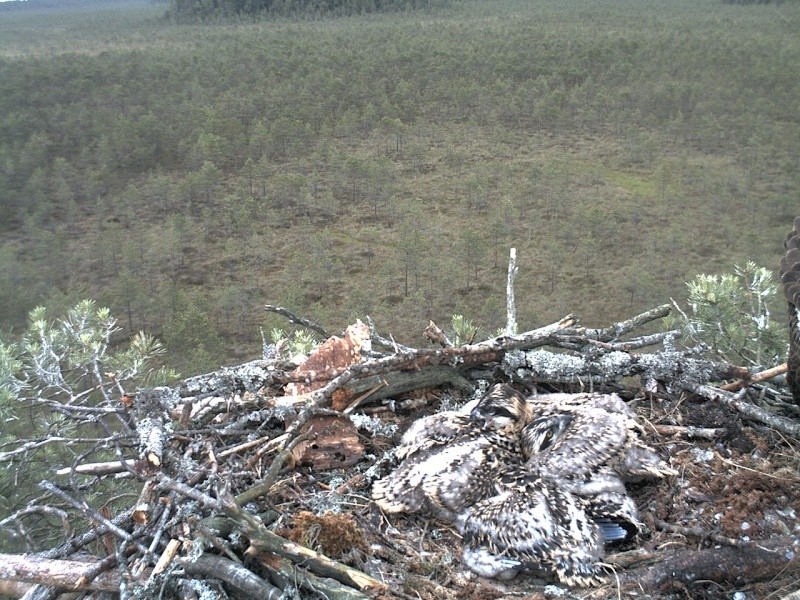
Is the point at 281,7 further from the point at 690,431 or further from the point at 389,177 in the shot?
the point at 690,431

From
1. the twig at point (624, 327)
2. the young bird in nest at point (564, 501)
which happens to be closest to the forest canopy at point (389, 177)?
the twig at point (624, 327)

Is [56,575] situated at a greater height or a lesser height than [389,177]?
greater

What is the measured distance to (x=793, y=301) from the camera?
3.33 metres

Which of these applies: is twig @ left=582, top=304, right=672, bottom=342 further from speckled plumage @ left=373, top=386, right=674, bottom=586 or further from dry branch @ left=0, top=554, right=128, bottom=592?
dry branch @ left=0, top=554, right=128, bottom=592

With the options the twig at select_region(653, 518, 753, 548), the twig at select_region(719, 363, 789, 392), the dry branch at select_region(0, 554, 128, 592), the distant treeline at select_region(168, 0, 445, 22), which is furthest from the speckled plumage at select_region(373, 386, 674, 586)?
the distant treeline at select_region(168, 0, 445, 22)

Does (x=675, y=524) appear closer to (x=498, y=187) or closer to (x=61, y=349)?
(x=61, y=349)

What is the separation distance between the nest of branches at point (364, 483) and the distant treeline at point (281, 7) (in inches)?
1829

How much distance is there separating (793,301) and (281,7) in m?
48.8

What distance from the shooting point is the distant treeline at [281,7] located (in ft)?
151

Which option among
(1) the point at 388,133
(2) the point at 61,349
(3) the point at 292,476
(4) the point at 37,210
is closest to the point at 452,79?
(1) the point at 388,133

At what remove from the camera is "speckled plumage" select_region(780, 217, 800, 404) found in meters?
3.24

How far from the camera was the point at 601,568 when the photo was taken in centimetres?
261

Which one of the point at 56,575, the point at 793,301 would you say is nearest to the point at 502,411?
the point at 793,301

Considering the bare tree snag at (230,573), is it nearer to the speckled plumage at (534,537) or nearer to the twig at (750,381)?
the speckled plumage at (534,537)
